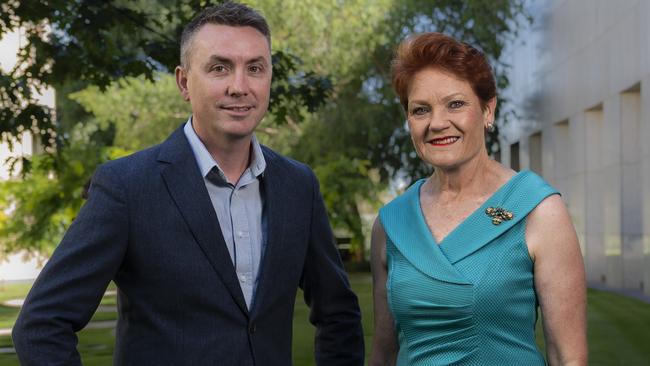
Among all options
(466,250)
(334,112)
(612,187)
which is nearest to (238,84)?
(466,250)

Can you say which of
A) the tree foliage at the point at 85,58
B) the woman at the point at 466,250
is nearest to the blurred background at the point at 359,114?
the tree foliage at the point at 85,58

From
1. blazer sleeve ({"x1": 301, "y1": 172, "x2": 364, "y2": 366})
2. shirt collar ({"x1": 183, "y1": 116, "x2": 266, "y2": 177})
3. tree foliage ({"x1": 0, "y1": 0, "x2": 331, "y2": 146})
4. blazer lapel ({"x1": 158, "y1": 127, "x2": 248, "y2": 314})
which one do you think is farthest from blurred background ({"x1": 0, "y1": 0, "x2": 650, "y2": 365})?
blazer lapel ({"x1": 158, "y1": 127, "x2": 248, "y2": 314})

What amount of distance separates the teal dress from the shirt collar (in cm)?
54

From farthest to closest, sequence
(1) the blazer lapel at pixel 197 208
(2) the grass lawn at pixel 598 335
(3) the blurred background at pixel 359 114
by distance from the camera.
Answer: (3) the blurred background at pixel 359 114, (2) the grass lawn at pixel 598 335, (1) the blazer lapel at pixel 197 208

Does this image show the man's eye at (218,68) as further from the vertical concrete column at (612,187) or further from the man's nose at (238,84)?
the vertical concrete column at (612,187)

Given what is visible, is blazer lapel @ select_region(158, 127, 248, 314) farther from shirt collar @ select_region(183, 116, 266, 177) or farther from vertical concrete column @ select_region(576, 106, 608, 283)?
vertical concrete column @ select_region(576, 106, 608, 283)

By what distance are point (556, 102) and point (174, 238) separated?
24568 mm

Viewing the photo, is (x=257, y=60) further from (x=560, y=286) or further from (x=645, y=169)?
(x=645, y=169)

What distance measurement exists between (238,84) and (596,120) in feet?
69.8

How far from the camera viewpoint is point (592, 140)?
77.9 ft

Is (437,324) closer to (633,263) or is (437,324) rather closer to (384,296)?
(384,296)

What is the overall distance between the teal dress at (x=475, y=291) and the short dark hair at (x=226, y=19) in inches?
33.4

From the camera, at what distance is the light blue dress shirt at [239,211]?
3.29 m

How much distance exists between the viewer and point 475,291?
3359 mm
